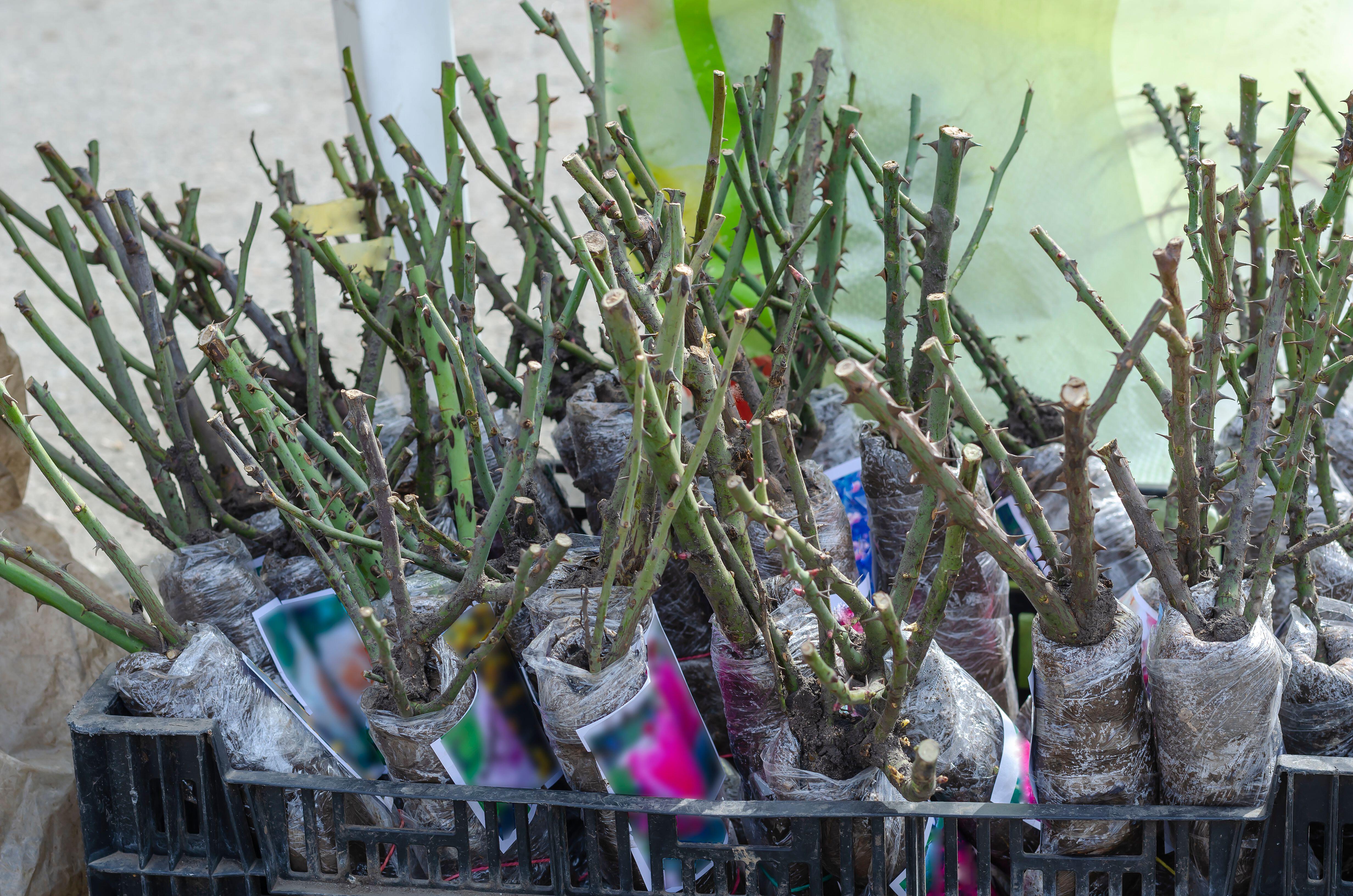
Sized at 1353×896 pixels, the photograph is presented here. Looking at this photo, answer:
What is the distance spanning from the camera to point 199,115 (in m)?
4.05

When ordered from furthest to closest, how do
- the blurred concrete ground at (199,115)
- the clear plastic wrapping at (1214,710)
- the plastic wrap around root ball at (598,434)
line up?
the blurred concrete ground at (199,115)
the plastic wrap around root ball at (598,434)
the clear plastic wrapping at (1214,710)

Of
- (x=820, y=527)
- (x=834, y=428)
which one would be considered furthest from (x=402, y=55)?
(x=820, y=527)

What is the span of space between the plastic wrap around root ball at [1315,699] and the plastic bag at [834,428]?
1.37 feet

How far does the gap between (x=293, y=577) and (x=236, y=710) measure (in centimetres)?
17

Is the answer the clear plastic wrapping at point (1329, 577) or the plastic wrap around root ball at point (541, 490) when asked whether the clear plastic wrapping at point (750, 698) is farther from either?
the clear plastic wrapping at point (1329, 577)

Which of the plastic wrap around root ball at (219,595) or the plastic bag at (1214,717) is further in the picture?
the plastic wrap around root ball at (219,595)

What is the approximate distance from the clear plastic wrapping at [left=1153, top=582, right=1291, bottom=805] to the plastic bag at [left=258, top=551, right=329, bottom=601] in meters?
0.68

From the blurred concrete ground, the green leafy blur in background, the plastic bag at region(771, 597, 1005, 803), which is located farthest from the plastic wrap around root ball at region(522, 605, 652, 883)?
the blurred concrete ground

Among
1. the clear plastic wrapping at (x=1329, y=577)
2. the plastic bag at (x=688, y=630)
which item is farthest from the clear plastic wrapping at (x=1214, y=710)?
the plastic bag at (x=688, y=630)

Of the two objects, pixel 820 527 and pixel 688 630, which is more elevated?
pixel 820 527

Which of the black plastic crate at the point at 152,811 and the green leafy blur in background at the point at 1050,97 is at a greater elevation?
the green leafy blur in background at the point at 1050,97

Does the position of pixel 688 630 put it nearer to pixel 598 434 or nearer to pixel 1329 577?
pixel 598 434

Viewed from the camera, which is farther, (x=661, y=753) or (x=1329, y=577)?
(x=1329, y=577)

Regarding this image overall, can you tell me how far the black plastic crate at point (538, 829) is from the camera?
2.38 feet
